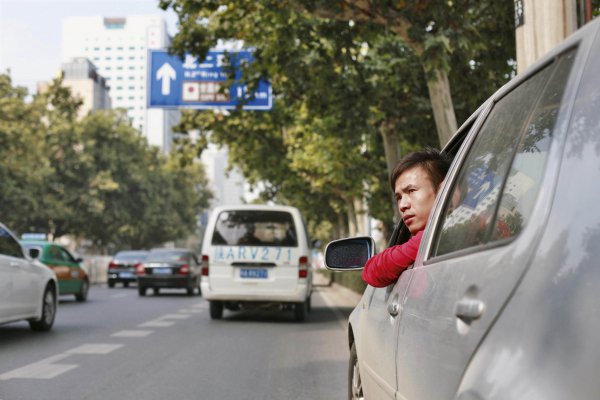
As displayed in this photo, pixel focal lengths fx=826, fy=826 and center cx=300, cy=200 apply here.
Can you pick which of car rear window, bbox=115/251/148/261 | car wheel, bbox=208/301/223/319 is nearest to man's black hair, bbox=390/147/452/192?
car wheel, bbox=208/301/223/319

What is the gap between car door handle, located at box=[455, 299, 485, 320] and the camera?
1.85 metres

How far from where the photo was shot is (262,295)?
14.2m

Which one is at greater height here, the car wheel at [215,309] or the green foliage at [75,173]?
the green foliage at [75,173]

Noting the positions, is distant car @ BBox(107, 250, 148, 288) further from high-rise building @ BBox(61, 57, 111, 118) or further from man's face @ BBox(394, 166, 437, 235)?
high-rise building @ BBox(61, 57, 111, 118)

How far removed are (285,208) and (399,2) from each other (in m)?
5.10

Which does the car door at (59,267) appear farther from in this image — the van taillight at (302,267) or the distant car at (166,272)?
the van taillight at (302,267)

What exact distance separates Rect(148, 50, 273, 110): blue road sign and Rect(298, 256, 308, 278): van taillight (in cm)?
674

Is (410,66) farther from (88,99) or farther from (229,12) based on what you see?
(88,99)

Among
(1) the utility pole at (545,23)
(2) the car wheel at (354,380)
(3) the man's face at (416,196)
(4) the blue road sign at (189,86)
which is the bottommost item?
(2) the car wheel at (354,380)

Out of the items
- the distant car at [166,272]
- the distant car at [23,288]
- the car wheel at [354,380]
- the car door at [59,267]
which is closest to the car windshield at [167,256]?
the distant car at [166,272]

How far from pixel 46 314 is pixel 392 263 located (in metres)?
9.74

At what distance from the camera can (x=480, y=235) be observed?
2.19m

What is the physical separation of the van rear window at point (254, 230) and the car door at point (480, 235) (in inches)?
464

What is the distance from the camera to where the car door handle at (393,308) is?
2988 mm
